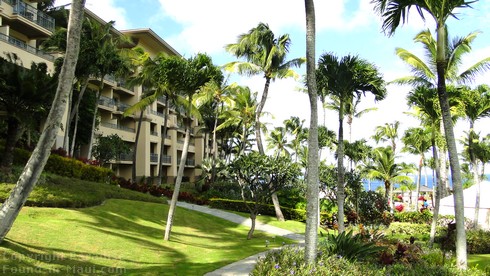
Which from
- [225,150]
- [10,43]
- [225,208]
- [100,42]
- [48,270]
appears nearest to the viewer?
[48,270]

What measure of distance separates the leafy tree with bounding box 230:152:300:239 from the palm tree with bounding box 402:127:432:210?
8.80 meters

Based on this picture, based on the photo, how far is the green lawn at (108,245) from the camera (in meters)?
7.97

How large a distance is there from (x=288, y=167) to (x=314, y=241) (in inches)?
411

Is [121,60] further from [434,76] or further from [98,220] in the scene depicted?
[434,76]

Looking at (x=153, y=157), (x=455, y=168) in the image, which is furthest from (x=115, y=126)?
(x=455, y=168)

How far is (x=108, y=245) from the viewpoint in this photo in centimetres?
1048

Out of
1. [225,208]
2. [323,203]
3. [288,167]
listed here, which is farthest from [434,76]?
[225,208]

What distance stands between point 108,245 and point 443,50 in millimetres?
11098

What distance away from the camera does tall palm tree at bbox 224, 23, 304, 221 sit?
25.5 m

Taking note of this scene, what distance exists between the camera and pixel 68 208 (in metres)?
14.0

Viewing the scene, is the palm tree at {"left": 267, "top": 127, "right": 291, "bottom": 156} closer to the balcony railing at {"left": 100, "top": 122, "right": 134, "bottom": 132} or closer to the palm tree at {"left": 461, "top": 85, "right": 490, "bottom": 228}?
the balcony railing at {"left": 100, "top": 122, "right": 134, "bottom": 132}

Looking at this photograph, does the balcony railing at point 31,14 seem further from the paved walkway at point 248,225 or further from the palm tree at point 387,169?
the palm tree at point 387,169

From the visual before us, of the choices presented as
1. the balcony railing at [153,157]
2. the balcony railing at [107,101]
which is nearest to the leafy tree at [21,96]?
the balcony railing at [107,101]

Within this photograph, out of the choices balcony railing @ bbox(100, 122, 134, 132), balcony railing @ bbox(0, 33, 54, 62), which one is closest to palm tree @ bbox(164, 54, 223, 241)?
balcony railing @ bbox(0, 33, 54, 62)
